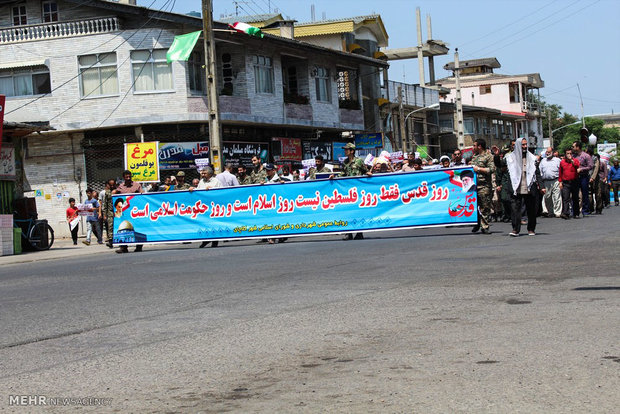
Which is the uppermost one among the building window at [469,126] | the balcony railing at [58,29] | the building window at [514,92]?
the building window at [514,92]

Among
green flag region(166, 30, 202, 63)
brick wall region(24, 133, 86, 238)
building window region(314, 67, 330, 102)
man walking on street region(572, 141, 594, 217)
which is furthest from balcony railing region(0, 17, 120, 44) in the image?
man walking on street region(572, 141, 594, 217)

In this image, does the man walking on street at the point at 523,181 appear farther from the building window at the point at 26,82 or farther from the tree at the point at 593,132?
the tree at the point at 593,132

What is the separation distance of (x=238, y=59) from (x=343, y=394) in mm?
→ 37291

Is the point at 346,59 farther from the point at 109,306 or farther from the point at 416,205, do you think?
the point at 109,306

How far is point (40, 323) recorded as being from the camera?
873 centimetres

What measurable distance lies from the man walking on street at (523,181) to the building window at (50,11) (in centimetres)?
2820

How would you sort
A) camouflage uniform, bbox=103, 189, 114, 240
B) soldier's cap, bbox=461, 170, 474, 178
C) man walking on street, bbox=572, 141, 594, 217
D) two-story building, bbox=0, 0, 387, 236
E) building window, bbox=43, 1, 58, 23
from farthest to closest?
building window, bbox=43, 1, 58, 23 < two-story building, bbox=0, 0, 387, 236 < man walking on street, bbox=572, 141, 594, 217 < camouflage uniform, bbox=103, 189, 114, 240 < soldier's cap, bbox=461, 170, 474, 178

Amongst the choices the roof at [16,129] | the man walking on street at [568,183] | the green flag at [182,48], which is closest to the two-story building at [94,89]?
the green flag at [182,48]

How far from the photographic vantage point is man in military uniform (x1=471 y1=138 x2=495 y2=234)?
61.1 feet

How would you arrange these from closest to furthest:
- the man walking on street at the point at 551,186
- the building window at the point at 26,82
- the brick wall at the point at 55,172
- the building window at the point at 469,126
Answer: the man walking on street at the point at 551,186 < the brick wall at the point at 55,172 < the building window at the point at 26,82 < the building window at the point at 469,126

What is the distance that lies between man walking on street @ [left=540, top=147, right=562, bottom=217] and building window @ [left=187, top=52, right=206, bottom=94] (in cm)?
1694

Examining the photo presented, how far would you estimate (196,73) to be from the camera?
39.9 metres

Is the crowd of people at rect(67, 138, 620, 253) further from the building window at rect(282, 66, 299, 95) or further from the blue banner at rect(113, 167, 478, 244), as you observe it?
the building window at rect(282, 66, 299, 95)

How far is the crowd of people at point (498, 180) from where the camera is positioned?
17672mm
